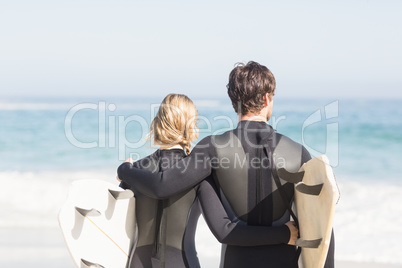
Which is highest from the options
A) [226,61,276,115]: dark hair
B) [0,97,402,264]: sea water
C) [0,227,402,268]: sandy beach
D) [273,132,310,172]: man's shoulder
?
[226,61,276,115]: dark hair

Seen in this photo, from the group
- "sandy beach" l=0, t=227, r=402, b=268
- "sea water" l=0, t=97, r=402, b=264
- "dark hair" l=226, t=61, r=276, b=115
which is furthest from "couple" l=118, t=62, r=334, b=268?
"sandy beach" l=0, t=227, r=402, b=268

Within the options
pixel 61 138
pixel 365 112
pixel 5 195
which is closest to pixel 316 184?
pixel 5 195

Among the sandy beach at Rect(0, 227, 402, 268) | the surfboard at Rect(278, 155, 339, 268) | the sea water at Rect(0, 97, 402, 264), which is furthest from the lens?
the sea water at Rect(0, 97, 402, 264)

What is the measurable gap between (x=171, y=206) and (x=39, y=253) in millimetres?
3070

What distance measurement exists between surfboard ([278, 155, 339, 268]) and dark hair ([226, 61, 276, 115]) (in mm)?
311

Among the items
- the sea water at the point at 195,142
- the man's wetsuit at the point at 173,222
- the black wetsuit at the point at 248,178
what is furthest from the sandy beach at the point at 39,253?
the black wetsuit at the point at 248,178

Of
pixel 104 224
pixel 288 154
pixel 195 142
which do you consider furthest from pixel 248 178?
pixel 195 142

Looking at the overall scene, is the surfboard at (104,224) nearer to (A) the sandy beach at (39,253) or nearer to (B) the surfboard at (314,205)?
(B) the surfboard at (314,205)

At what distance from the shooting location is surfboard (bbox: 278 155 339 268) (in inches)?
89.0

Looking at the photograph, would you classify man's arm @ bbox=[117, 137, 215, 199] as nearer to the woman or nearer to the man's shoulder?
the woman

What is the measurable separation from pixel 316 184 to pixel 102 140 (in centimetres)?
1375

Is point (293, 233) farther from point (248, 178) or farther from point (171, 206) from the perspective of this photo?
point (171, 206)

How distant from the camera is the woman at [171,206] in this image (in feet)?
8.32

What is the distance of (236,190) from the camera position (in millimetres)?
2477
